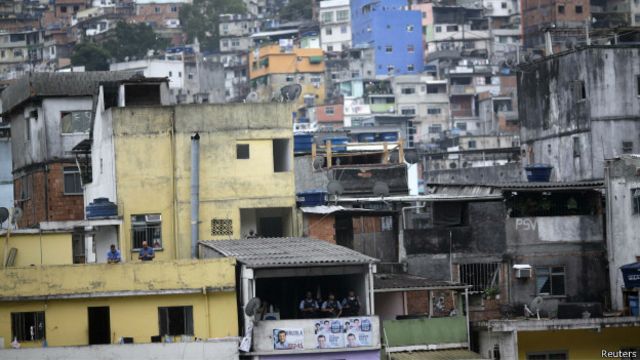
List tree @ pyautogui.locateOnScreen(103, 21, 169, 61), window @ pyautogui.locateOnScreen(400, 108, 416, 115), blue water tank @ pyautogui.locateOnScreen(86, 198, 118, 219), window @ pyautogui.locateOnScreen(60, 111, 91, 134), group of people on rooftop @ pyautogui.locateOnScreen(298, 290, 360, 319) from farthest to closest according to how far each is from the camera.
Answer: tree @ pyautogui.locateOnScreen(103, 21, 169, 61) < window @ pyautogui.locateOnScreen(400, 108, 416, 115) < window @ pyautogui.locateOnScreen(60, 111, 91, 134) < blue water tank @ pyautogui.locateOnScreen(86, 198, 118, 219) < group of people on rooftop @ pyautogui.locateOnScreen(298, 290, 360, 319)

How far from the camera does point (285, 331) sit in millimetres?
31734

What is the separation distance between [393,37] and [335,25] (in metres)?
11.1

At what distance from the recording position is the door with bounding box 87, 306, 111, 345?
32.4 meters

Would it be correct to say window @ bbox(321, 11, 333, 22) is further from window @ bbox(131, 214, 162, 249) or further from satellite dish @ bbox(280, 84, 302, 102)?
window @ bbox(131, 214, 162, 249)

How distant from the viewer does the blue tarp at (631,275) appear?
117 feet

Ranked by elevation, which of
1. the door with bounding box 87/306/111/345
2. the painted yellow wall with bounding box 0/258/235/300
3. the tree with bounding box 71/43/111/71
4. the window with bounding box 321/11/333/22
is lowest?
the door with bounding box 87/306/111/345

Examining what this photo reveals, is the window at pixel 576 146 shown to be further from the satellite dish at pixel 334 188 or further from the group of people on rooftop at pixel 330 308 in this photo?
the group of people on rooftop at pixel 330 308

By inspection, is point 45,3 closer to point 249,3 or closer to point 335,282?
point 249,3

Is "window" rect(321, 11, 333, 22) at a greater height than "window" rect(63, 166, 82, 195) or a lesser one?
greater

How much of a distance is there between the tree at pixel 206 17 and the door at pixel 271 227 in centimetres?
10496

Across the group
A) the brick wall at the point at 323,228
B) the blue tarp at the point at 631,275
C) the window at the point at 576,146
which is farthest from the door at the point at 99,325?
the window at the point at 576,146

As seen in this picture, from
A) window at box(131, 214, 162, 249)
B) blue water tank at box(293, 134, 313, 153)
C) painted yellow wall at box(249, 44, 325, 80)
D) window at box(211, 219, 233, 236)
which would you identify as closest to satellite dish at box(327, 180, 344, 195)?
window at box(211, 219, 233, 236)

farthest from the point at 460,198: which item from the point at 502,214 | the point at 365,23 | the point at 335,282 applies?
the point at 365,23

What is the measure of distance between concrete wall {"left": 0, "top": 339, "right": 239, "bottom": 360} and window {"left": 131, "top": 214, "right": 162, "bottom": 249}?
6.22m
